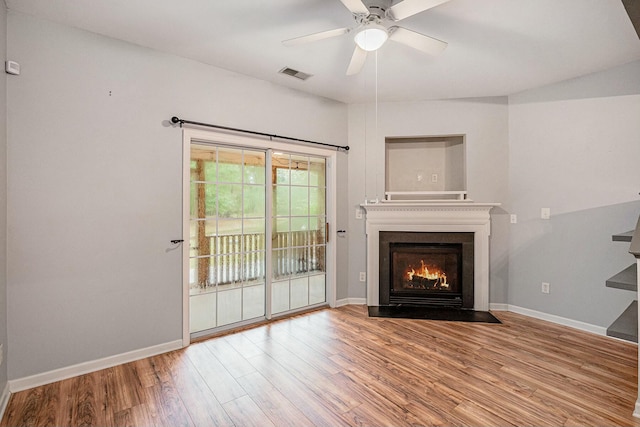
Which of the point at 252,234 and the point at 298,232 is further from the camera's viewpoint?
the point at 298,232

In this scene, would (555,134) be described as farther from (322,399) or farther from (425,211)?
(322,399)

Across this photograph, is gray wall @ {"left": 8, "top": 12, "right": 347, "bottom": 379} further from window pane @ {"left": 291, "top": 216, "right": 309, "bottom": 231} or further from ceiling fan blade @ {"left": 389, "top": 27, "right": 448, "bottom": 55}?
ceiling fan blade @ {"left": 389, "top": 27, "right": 448, "bottom": 55}

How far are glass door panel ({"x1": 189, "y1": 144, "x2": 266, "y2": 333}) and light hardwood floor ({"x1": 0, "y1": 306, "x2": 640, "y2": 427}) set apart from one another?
1.19ft

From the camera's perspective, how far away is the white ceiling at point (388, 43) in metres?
2.15

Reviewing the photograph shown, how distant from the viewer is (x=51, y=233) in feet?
7.60

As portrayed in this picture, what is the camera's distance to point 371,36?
6.68 ft

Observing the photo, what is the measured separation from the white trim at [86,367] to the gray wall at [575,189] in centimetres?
404

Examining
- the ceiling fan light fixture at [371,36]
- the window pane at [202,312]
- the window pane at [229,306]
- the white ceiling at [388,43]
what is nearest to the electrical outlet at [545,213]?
the white ceiling at [388,43]

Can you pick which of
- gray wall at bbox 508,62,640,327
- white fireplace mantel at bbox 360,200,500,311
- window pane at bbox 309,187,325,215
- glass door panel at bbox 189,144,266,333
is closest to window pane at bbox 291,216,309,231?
window pane at bbox 309,187,325,215

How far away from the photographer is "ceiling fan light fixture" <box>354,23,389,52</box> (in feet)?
6.55

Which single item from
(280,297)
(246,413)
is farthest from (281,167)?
(246,413)

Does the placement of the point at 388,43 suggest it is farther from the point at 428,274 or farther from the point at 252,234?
the point at 428,274

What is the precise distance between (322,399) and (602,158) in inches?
143

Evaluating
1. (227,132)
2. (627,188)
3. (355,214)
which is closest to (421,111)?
(355,214)
